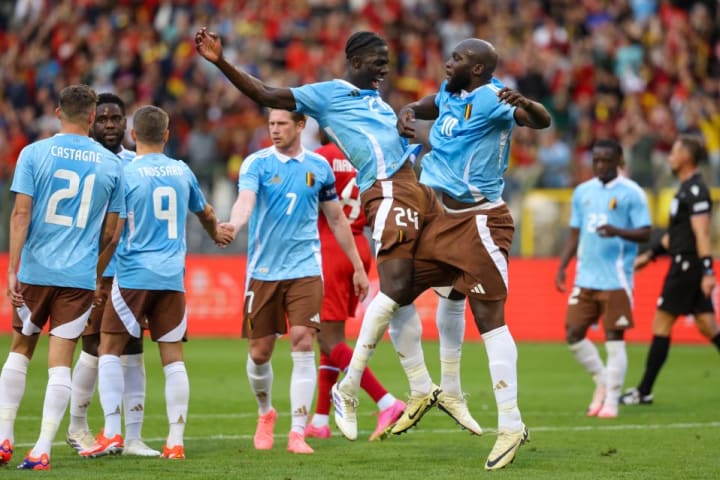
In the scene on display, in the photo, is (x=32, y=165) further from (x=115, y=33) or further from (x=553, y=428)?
(x=115, y=33)

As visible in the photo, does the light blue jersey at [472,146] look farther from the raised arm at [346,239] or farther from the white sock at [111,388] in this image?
the white sock at [111,388]

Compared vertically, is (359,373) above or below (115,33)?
below

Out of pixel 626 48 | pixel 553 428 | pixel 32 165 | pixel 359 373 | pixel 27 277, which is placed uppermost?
pixel 626 48

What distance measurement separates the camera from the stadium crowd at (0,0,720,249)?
24.5 metres

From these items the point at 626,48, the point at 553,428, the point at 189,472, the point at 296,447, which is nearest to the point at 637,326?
the point at 626,48

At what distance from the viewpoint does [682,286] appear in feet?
44.4

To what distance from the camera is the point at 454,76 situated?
28.2 ft

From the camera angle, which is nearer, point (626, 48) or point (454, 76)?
point (454, 76)

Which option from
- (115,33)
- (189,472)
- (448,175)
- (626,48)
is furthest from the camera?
(115,33)

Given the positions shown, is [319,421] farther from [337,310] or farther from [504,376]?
[504,376]

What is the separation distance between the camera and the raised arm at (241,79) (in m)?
8.16

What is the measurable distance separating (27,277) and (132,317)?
0.92 metres

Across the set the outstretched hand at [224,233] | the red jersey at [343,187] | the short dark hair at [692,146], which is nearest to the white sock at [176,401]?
the outstretched hand at [224,233]

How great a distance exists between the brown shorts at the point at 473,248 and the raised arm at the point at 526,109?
749 millimetres
